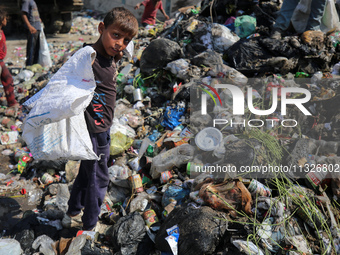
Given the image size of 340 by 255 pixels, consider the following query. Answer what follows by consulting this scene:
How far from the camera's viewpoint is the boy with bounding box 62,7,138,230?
189 cm

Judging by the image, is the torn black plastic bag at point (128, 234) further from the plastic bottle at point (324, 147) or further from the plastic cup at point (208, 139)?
the plastic bottle at point (324, 147)

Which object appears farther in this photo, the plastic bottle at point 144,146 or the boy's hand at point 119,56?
the plastic bottle at point 144,146

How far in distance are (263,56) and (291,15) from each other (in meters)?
1.16

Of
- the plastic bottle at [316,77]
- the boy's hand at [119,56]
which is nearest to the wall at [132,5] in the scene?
the plastic bottle at [316,77]

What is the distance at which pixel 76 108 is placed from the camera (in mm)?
1712

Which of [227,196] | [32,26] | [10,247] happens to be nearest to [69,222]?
[10,247]

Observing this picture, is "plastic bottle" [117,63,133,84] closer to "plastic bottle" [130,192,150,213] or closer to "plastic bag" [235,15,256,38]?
"plastic bag" [235,15,256,38]

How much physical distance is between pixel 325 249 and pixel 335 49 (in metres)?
3.07

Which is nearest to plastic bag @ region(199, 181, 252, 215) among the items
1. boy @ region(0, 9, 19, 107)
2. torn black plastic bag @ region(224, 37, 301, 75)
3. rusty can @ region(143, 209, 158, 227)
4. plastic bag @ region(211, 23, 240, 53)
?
rusty can @ region(143, 209, 158, 227)


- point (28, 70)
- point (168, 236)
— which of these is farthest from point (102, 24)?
point (28, 70)

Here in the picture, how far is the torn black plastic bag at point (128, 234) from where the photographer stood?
2.26 meters

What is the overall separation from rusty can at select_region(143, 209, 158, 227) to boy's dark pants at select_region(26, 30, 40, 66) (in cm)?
461

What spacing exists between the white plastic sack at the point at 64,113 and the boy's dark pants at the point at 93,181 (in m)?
0.21

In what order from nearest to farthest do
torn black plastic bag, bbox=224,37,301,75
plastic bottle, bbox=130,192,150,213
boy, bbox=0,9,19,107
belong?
plastic bottle, bbox=130,192,150,213
torn black plastic bag, bbox=224,37,301,75
boy, bbox=0,9,19,107
